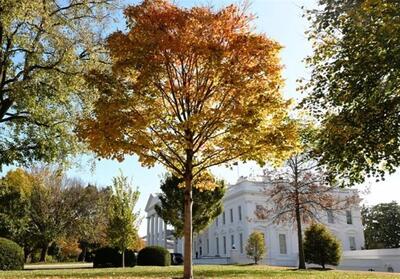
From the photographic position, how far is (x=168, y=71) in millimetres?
12430

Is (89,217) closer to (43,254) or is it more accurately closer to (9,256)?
(43,254)

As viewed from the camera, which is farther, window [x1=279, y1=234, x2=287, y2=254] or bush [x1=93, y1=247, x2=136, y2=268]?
window [x1=279, y1=234, x2=287, y2=254]

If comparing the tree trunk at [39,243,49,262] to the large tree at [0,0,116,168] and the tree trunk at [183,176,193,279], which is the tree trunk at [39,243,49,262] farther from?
the tree trunk at [183,176,193,279]

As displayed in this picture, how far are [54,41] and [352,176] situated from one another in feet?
37.9

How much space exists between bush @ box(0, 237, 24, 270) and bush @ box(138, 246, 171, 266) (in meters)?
7.68

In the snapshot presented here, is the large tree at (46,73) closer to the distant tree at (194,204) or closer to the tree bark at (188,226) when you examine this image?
the tree bark at (188,226)

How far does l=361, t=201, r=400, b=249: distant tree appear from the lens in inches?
2778

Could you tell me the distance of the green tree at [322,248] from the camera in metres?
28.9

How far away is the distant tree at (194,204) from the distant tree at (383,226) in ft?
160

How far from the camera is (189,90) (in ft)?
41.7

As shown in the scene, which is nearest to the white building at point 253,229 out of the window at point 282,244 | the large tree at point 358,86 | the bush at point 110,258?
the window at point 282,244

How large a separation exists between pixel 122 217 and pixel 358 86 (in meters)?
19.8

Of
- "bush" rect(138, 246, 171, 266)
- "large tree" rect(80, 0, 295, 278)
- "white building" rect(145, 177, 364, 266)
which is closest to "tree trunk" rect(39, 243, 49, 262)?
"white building" rect(145, 177, 364, 266)

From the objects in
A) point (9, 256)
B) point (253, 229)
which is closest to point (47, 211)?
point (9, 256)
